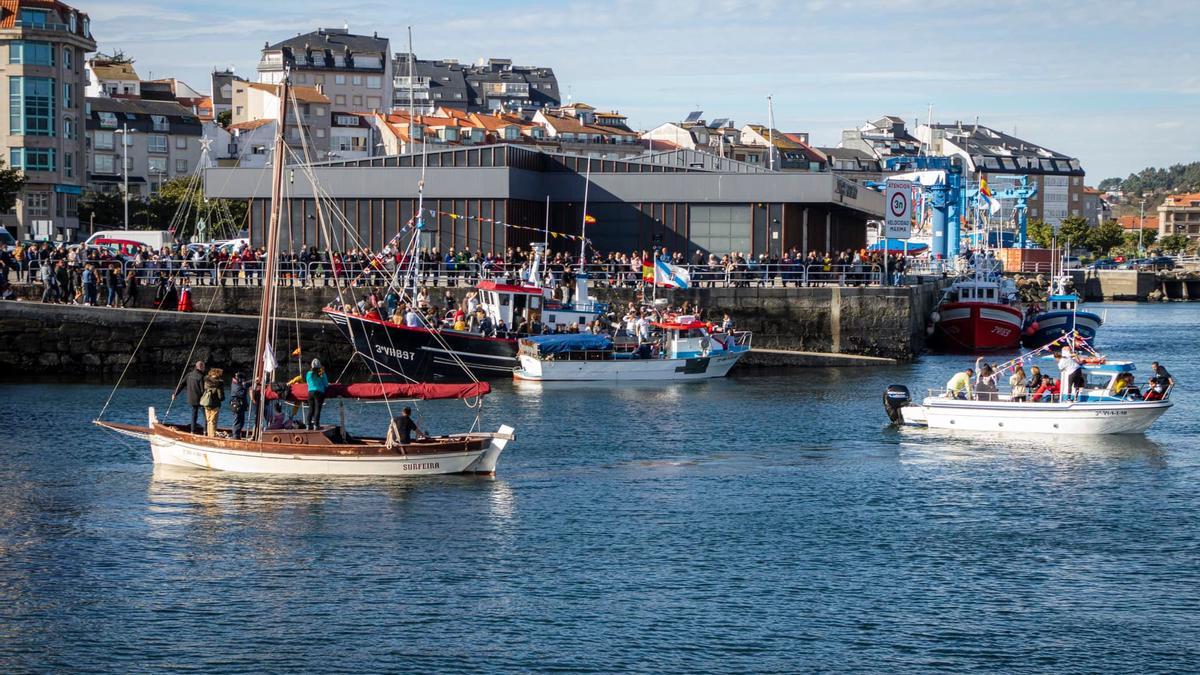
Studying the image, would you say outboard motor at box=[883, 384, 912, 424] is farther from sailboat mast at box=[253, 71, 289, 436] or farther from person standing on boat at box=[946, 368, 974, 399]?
sailboat mast at box=[253, 71, 289, 436]

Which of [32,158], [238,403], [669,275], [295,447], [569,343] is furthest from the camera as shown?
[32,158]

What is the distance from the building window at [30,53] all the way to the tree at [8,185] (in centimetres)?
953

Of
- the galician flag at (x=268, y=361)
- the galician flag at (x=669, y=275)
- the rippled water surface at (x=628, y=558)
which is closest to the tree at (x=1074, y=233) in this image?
the galician flag at (x=669, y=275)

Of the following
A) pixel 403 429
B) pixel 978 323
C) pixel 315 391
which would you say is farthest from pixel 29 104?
pixel 403 429

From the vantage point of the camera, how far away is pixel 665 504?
32.3 meters

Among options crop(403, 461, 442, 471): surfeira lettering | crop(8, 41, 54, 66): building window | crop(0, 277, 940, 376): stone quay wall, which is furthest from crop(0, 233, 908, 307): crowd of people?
crop(8, 41, 54, 66): building window

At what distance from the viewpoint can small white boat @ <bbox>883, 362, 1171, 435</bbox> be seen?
4153 cm

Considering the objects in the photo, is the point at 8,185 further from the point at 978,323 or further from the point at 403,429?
the point at 403,429

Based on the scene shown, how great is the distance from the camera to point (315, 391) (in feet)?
114

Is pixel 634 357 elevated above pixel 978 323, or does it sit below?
below

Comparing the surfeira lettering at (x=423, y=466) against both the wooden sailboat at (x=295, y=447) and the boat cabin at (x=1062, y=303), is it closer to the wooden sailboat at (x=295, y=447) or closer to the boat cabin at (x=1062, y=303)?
the wooden sailboat at (x=295, y=447)

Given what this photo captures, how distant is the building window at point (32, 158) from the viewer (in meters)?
104

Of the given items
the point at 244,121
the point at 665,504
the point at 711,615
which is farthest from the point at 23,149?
the point at 711,615

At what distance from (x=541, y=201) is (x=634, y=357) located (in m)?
19.1
